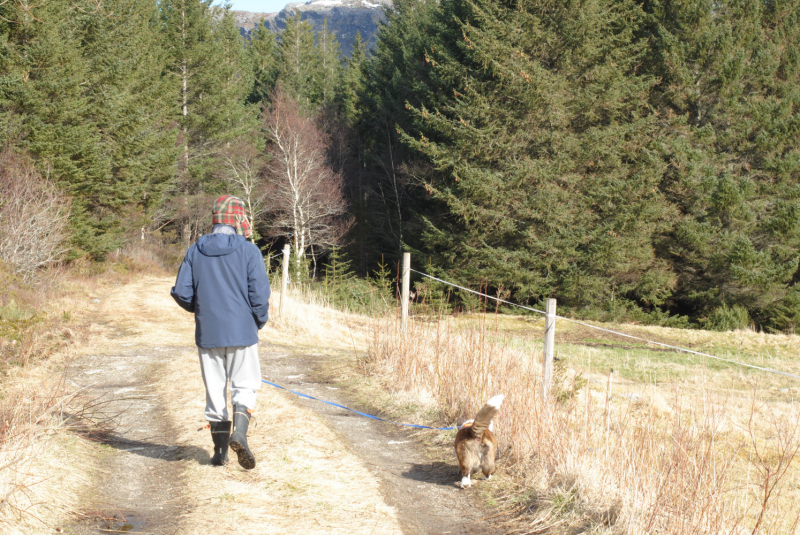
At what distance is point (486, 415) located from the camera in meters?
4.25

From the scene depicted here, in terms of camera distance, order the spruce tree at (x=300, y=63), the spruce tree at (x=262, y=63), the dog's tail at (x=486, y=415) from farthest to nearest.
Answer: the spruce tree at (x=262, y=63) < the spruce tree at (x=300, y=63) < the dog's tail at (x=486, y=415)

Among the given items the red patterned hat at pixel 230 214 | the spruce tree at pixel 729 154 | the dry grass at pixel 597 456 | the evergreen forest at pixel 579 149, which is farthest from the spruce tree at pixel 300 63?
the red patterned hat at pixel 230 214

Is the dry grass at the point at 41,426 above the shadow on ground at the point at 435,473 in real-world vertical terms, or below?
above

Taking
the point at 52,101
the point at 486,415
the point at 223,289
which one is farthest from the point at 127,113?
the point at 486,415

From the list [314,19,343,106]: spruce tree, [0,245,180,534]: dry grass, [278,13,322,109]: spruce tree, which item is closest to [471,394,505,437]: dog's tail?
[0,245,180,534]: dry grass

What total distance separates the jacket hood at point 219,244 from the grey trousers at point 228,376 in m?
0.66

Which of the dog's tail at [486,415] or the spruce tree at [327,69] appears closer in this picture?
the dog's tail at [486,415]

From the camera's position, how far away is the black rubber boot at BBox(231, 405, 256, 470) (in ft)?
13.8

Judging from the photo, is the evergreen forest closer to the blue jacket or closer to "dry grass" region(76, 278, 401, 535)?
"dry grass" region(76, 278, 401, 535)

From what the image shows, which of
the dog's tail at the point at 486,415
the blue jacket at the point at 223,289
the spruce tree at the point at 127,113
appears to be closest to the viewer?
the dog's tail at the point at 486,415

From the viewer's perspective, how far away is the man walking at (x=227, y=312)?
4.25 m

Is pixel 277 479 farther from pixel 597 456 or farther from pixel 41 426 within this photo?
pixel 597 456

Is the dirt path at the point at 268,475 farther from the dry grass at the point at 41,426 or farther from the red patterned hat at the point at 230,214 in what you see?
the red patterned hat at the point at 230,214

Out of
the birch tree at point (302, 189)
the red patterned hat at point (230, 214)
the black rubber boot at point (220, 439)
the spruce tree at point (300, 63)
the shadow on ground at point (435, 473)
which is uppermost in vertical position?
the spruce tree at point (300, 63)
